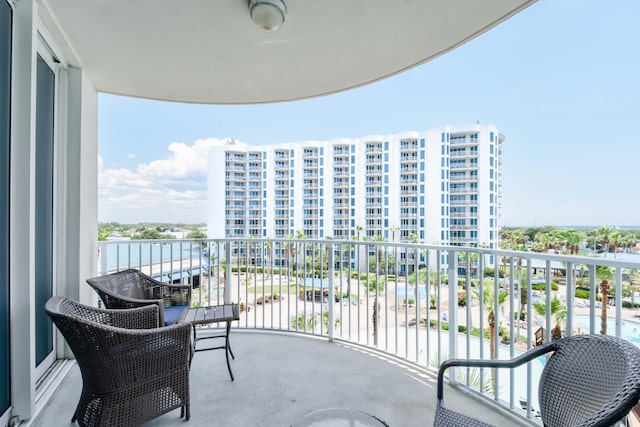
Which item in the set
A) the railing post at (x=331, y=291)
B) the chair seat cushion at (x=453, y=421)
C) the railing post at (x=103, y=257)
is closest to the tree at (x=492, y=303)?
the chair seat cushion at (x=453, y=421)

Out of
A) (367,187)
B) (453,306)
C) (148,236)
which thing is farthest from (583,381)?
(367,187)

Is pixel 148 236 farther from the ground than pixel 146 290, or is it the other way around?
pixel 148 236

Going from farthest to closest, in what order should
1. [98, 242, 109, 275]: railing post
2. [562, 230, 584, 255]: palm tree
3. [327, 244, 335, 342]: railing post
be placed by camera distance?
[562, 230, 584, 255]: palm tree, [98, 242, 109, 275]: railing post, [327, 244, 335, 342]: railing post

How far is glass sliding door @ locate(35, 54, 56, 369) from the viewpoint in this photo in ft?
7.32

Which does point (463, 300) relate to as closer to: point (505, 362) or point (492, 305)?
point (492, 305)

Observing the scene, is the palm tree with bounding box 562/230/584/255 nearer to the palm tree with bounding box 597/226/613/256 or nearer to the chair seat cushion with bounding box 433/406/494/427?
the palm tree with bounding box 597/226/613/256

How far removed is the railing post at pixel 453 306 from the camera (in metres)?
2.36

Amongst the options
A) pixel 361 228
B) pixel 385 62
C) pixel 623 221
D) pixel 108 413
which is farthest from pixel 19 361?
pixel 361 228

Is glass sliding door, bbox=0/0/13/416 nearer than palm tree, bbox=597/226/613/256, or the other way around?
glass sliding door, bbox=0/0/13/416

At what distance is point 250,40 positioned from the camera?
233 centimetres

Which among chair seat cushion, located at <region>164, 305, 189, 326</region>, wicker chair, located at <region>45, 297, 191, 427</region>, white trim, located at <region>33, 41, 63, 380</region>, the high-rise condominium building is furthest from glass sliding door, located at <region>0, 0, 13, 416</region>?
the high-rise condominium building

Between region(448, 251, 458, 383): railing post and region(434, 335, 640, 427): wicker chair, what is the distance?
100 centimetres

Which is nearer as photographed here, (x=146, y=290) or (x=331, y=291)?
(x=146, y=290)

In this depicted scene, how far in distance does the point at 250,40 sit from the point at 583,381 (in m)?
2.84
